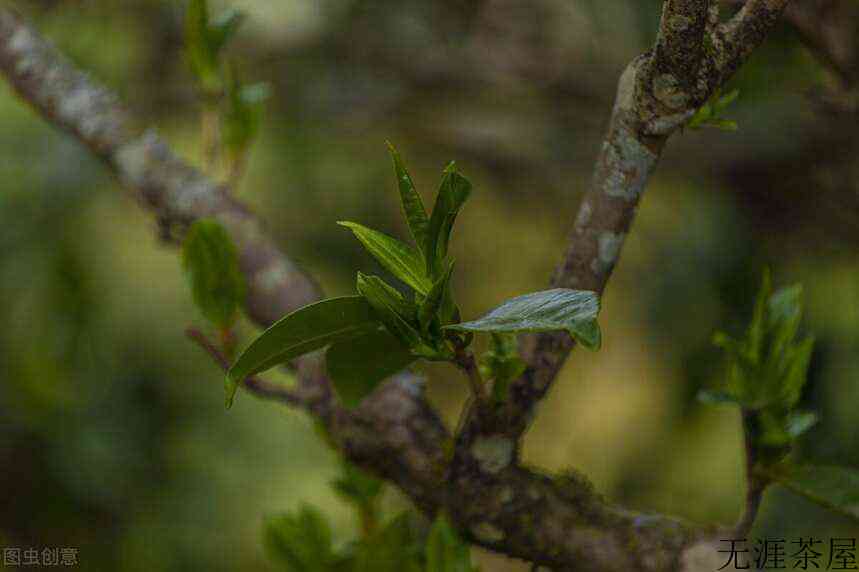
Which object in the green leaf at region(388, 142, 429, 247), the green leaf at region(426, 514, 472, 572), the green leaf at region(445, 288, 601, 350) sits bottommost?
the green leaf at region(426, 514, 472, 572)

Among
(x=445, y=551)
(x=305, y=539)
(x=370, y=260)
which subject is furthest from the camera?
(x=370, y=260)

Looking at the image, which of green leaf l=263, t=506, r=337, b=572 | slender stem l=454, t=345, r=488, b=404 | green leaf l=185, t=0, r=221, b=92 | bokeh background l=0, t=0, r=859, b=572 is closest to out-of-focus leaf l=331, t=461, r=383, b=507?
green leaf l=263, t=506, r=337, b=572

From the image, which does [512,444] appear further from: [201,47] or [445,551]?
[201,47]

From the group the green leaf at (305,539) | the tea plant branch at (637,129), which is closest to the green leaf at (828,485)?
the tea plant branch at (637,129)

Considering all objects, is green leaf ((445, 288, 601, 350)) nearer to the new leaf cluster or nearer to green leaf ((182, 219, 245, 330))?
the new leaf cluster

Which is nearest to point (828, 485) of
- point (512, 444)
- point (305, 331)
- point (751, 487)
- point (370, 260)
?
point (751, 487)

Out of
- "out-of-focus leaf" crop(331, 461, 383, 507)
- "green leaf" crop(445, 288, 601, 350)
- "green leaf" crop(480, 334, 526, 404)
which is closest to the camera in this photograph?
"green leaf" crop(445, 288, 601, 350)

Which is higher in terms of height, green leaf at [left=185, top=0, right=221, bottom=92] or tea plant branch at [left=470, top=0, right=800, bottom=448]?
green leaf at [left=185, top=0, right=221, bottom=92]
